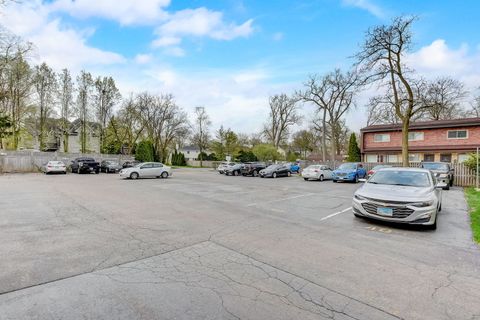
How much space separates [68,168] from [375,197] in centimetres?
3246

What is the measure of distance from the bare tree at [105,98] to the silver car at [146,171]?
21539mm

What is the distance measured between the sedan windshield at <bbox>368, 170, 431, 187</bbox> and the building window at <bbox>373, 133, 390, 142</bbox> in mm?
28311

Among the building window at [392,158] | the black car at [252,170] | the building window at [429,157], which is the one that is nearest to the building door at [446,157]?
the building window at [429,157]

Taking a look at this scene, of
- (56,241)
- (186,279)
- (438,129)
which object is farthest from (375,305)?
(438,129)

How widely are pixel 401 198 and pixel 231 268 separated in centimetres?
487

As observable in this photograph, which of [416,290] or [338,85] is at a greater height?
[338,85]

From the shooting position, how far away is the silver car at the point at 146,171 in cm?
2224

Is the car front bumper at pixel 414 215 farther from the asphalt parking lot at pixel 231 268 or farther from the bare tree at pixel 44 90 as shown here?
the bare tree at pixel 44 90

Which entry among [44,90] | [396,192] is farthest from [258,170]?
[44,90]

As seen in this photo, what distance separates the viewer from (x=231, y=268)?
4.08m

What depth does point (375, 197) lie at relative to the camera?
6812 millimetres

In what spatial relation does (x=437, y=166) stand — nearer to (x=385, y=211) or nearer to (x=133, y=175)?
(x=385, y=211)

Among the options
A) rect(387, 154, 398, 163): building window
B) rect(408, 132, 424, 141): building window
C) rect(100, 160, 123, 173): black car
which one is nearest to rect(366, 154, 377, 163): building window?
rect(387, 154, 398, 163): building window

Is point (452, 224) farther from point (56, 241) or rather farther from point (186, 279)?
point (56, 241)
